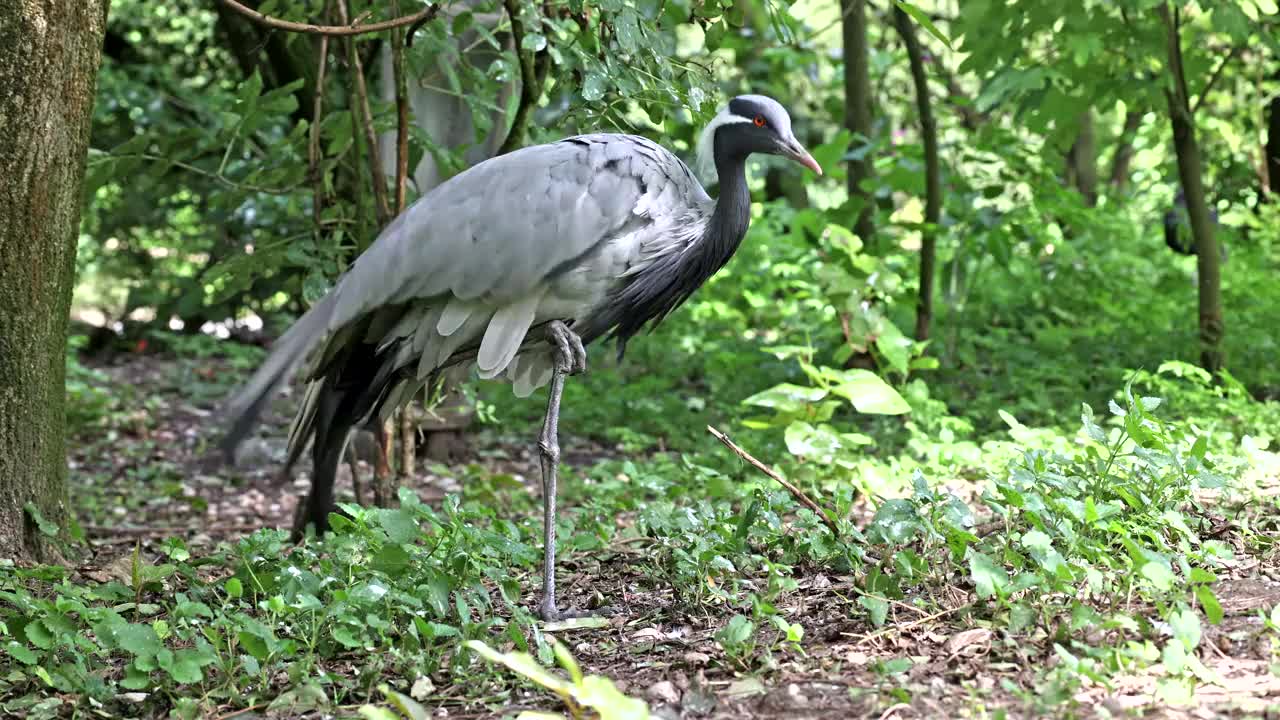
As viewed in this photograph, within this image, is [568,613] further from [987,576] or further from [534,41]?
[534,41]

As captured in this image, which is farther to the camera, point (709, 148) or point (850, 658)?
point (709, 148)

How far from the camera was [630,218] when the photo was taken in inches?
148

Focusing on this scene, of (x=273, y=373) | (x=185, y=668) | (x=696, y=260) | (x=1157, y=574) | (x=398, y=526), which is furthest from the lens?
(x=696, y=260)

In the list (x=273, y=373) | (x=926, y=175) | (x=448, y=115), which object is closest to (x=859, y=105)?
(x=926, y=175)

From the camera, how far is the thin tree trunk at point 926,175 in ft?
22.1

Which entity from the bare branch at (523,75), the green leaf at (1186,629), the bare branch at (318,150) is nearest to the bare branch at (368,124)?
the bare branch at (318,150)

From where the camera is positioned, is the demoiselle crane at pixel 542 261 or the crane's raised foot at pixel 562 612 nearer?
the crane's raised foot at pixel 562 612

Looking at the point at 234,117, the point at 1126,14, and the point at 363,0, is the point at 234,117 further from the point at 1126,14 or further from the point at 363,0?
the point at 1126,14

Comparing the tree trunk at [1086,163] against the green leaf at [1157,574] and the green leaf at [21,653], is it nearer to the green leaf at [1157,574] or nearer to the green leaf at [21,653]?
the green leaf at [1157,574]

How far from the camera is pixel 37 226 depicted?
361cm

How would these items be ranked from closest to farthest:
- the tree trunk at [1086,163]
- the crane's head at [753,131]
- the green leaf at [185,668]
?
1. the green leaf at [185,668]
2. the crane's head at [753,131]
3. the tree trunk at [1086,163]

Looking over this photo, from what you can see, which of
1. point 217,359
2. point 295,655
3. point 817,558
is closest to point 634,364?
point 217,359

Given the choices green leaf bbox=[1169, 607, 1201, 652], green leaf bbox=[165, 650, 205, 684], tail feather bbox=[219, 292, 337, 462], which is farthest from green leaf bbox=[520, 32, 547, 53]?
green leaf bbox=[1169, 607, 1201, 652]

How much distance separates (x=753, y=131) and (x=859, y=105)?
3.52 metres
